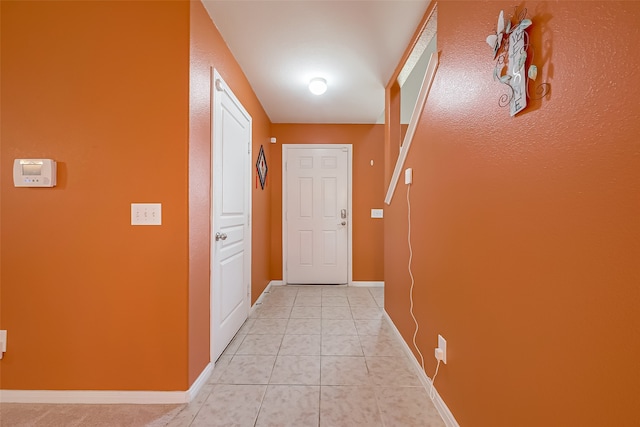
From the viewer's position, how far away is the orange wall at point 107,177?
149 cm

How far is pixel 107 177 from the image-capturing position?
150cm

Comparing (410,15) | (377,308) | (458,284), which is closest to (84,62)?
(410,15)

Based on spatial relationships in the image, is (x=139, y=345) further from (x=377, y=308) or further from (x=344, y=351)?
(x=377, y=308)

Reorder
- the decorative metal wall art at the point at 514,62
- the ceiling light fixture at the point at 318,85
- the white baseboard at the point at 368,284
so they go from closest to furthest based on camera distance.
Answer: the decorative metal wall art at the point at 514,62 → the ceiling light fixture at the point at 318,85 → the white baseboard at the point at 368,284

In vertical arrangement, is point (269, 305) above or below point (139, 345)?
below

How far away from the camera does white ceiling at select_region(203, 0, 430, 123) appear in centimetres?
172

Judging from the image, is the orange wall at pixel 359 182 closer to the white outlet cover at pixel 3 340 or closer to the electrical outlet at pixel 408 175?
the electrical outlet at pixel 408 175

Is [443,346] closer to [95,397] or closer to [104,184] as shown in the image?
[95,397]

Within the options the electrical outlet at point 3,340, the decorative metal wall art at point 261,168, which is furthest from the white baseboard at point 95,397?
the decorative metal wall art at point 261,168

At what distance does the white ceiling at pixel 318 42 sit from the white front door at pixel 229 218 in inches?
15.6

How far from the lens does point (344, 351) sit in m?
2.07

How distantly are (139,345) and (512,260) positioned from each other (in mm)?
1887

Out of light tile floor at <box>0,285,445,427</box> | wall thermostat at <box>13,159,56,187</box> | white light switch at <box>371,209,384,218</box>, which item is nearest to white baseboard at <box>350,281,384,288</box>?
white light switch at <box>371,209,384,218</box>

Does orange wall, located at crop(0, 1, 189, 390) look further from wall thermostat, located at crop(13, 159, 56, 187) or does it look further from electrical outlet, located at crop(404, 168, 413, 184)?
electrical outlet, located at crop(404, 168, 413, 184)
